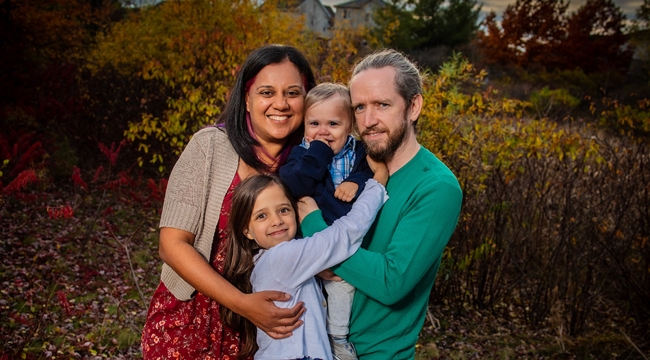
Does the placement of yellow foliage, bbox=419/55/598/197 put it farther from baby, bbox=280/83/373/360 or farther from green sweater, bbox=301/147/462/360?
green sweater, bbox=301/147/462/360

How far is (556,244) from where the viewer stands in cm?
582

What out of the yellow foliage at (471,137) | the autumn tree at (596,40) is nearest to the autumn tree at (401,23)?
the autumn tree at (596,40)

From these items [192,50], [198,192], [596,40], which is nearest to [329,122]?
[198,192]

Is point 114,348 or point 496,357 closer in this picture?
point 114,348

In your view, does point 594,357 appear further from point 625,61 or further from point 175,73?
point 625,61

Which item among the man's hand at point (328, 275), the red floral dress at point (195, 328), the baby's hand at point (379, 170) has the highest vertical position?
the baby's hand at point (379, 170)

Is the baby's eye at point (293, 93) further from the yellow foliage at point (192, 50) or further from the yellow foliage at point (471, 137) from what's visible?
the yellow foliage at point (192, 50)

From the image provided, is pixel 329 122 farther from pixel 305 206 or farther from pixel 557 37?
pixel 557 37

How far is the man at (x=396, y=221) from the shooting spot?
1.91 metres

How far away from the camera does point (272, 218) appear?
6.95ft

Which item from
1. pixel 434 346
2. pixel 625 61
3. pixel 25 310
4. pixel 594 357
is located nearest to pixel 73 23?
pixel 25 310

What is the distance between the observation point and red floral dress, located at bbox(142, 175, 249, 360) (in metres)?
2.26

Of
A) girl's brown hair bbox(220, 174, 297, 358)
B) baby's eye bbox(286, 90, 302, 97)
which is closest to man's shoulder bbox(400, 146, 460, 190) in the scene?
girl's brown hair bbox(220, 174, 297, 358)

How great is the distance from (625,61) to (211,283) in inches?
1311
